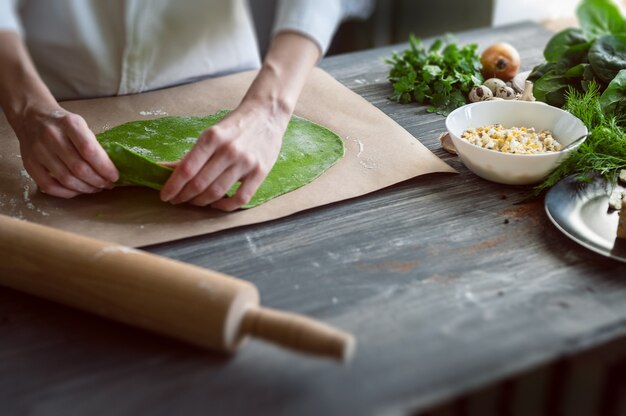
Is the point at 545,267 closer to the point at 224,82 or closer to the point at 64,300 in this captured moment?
the point at 64,300

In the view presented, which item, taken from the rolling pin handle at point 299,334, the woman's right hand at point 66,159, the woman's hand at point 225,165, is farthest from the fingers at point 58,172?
the rolling pin handle at point 299,334

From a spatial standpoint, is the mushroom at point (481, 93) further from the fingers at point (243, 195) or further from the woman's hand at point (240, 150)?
the fingers at point (243, 195)

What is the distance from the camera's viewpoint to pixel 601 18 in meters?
1.48

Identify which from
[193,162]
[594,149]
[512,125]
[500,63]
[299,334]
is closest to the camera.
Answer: [299,334]

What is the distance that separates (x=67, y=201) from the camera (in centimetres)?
106

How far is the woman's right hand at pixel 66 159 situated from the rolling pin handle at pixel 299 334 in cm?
40

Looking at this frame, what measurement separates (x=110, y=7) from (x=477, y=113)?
0.71 m

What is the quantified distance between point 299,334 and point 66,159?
19.9 inches

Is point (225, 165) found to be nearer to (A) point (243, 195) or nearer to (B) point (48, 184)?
(A) point (243, 195)

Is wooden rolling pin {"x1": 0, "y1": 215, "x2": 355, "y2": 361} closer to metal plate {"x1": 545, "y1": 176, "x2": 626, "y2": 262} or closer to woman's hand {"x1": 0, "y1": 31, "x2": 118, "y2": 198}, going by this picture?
woman's hand {"x1": 0, "y1": 31, "x2": 118, "y2": 198}

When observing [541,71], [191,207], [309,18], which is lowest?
[191,207]

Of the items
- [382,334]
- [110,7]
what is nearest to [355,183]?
[382,334]

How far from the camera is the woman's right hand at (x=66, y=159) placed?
1.02 metres

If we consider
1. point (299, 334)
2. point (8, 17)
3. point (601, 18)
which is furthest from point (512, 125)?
point (8, 17)
